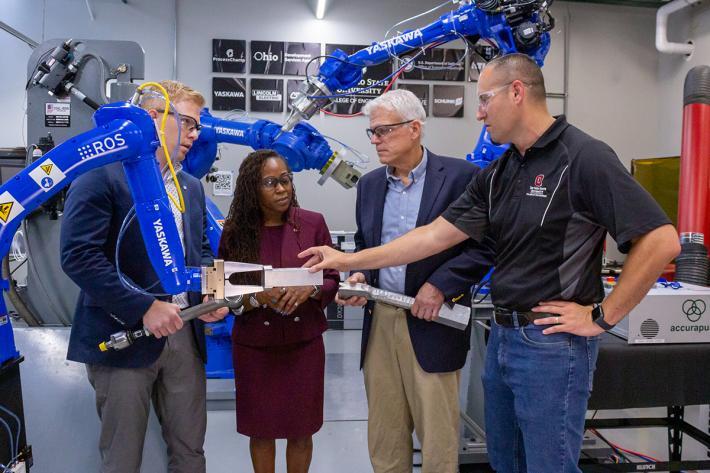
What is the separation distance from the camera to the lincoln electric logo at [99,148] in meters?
1.30

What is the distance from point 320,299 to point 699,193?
3.47 metres

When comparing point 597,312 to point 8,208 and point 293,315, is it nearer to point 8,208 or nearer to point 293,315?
point 293,315

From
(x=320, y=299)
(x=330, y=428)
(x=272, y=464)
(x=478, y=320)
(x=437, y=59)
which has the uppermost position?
(x=437, y=59)

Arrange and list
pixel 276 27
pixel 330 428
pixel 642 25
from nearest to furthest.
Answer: pixel 330 428, pixel 276 27, pixel 642 25

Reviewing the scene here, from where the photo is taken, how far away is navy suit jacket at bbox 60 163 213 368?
1632 millimetres

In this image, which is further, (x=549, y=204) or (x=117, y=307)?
(x=117, y=307)

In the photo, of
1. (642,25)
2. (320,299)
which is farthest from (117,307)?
(642,25)

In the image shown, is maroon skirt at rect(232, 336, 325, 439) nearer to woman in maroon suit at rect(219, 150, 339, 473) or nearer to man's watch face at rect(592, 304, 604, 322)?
woman in maroon suit at rect(219, 150, 339, 473)

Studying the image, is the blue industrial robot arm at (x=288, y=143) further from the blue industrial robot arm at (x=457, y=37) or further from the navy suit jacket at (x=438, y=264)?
the navy suit jacket at (x=438, y=264)

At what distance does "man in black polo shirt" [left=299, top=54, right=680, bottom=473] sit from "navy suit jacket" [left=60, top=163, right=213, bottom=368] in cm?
112

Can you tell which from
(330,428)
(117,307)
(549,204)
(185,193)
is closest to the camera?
(549,204)

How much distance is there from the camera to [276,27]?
6438mm

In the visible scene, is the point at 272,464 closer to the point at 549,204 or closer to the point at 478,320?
the point at 478,320

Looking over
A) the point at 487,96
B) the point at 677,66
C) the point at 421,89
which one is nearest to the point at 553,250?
the point at 487,96
